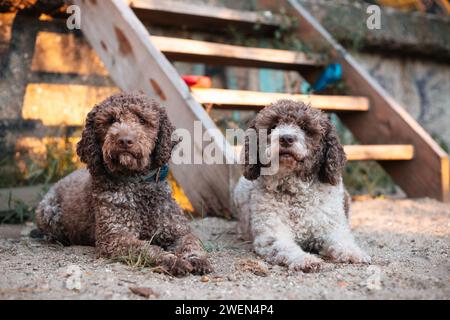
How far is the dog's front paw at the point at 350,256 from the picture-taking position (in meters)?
3.19

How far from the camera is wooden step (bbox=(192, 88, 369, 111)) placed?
15.4 ft

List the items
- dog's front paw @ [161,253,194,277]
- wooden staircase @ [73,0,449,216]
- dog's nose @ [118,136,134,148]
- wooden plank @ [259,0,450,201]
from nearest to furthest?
dog's front paw @ [161,253,194,277], dog's nose @ [118,136,134,148], wooden staircase @ [73,0,449,216], wooden plank @ [259,0,450,201]

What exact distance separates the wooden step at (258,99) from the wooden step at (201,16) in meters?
1.17

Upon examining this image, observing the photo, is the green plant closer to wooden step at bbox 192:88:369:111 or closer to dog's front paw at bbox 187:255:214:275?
wooden step at bbox 192:88:369:111

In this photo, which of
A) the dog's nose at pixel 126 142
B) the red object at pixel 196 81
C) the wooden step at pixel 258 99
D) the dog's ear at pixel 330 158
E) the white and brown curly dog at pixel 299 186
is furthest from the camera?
the red object at pixel 196 81

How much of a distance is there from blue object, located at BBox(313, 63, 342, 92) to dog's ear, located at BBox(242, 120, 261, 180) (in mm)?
2183

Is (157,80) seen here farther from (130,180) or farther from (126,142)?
(126,142)

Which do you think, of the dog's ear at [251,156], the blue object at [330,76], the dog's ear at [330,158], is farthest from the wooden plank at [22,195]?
the blue object at [330,76]

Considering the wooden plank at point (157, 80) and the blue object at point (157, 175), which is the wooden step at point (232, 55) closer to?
the wooden plank at point (157, 80)

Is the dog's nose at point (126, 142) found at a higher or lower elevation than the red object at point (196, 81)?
lower

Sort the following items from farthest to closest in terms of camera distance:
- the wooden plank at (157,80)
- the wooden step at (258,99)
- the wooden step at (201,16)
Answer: the wooden step at (201,16), the wooden step at (258,99), the wooden plank at (157,80)

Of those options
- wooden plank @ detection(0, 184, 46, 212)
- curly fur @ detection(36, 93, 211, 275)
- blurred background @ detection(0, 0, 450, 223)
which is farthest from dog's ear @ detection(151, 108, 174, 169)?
wooden plank @ detection(0, 184, 46, 212)

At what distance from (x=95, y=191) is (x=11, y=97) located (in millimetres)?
2553

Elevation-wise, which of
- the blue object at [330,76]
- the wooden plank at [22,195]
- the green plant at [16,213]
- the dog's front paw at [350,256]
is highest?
the blue object at [330,76]
